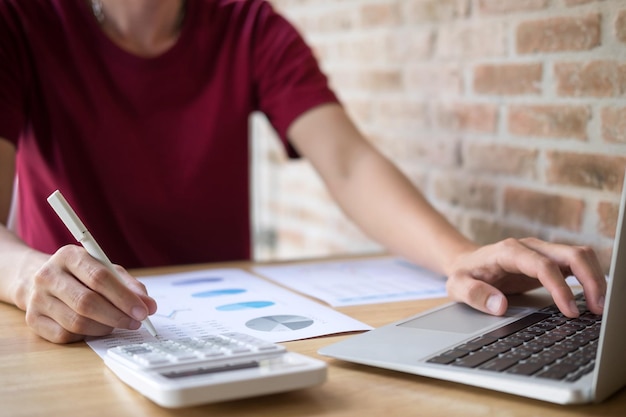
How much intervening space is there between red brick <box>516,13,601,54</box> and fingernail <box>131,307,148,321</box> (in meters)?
0.82

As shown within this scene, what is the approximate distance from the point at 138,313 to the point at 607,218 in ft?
2.55

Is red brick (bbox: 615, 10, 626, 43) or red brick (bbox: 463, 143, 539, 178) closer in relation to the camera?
red brick (bbox: 615, 10, 626, 43)

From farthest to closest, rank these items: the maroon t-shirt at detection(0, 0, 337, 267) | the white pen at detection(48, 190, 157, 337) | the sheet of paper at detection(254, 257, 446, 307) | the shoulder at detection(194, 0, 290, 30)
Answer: the shoulder at detection(194, 0, 290, 30) < the maroon t-shirt at detection(0, 0, 337, 267) < the sheet of paper at detection(254, 257, 446, 307) < the white pen at detection(48, 190, 157, 337)

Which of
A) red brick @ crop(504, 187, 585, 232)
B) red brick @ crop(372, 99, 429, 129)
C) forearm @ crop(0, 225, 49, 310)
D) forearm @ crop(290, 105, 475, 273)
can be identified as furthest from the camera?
red brick @ crop(372, 99, 429, 129)

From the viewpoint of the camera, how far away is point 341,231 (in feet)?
7.16

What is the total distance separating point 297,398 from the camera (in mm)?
Answer: 702

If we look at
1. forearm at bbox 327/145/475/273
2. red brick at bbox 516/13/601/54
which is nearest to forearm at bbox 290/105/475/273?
forearm at bbox 327/145/475/273

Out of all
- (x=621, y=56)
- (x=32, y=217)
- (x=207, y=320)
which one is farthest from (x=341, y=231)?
(x=207, y=320)

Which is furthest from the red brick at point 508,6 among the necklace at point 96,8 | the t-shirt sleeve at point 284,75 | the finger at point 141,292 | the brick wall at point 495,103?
the finger at point 141,292

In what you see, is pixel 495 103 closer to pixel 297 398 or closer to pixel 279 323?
pixel 279 323

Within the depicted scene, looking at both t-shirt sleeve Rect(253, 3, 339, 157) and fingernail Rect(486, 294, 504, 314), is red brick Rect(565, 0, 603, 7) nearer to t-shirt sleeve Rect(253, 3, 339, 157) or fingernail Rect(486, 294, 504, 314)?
t-shirt sleeve Rect(253, 3, 339, 157)

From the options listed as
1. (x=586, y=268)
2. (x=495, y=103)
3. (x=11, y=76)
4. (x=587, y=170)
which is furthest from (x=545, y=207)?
(x=11, y=76)

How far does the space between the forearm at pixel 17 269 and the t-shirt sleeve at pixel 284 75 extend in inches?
24.1

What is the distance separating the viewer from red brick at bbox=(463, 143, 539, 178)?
141 cm
